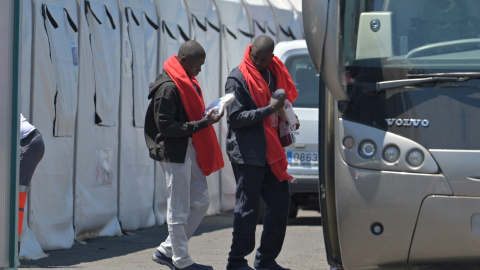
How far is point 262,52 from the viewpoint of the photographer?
306 inches

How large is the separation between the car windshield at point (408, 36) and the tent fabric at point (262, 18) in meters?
9.60

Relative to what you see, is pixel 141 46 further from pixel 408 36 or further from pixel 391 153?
pixel 391 153

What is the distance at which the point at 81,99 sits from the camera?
10.6 m

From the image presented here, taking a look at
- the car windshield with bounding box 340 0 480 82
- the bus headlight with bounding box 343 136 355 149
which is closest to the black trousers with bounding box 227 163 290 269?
the bus headlight with bounding box 343 136 355 149

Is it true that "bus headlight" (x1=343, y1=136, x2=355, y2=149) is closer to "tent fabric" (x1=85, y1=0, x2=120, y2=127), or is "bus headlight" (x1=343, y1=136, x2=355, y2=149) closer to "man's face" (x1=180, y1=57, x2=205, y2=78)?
"man's face" (x1=180, y1=57, x2=205, y2=78)

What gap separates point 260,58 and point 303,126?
15.4 feet

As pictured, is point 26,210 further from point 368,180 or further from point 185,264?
point 368,180

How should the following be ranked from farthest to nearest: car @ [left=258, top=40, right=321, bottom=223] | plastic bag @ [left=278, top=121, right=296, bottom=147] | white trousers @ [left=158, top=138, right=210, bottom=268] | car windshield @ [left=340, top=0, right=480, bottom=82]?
car @ [left=258, top=40, right=321, bottom=223], plastic bag @ [left=278, top=121, right=296, bottom=147], white trousers @ [left=158, top=138, right=210, bottom=268], car windshield @ [left=340, top=0, right=480, bottom=82]

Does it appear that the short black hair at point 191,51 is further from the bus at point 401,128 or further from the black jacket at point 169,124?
the bus at point 401,128

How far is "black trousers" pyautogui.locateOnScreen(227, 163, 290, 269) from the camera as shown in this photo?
771cm

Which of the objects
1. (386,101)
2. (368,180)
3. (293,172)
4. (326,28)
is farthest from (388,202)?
(293,172)

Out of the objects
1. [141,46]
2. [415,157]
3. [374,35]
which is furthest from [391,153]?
[141,46]

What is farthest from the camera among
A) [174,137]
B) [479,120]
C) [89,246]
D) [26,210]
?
[89,246]

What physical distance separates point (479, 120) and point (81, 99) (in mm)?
5450
